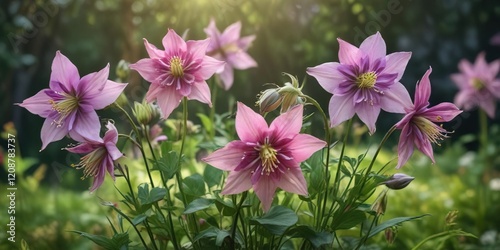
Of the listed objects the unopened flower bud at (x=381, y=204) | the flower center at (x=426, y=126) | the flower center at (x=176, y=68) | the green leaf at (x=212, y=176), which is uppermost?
the flower center at (x=176, y=68)

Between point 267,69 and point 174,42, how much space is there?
2721 mm

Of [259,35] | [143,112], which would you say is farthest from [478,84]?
[143,112]

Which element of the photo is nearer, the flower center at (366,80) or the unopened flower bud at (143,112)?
the flower center at (366,80)

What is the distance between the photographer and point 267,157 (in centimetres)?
101

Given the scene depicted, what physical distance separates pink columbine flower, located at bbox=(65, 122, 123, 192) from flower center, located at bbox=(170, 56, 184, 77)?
0.14m

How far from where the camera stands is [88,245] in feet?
8.82

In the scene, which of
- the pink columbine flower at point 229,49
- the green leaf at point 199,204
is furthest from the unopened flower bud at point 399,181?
the pink columbine flower at point 229,49

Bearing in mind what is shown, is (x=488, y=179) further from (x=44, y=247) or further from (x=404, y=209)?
(x=44, y=247)

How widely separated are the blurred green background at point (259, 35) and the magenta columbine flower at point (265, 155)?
1.85 ft

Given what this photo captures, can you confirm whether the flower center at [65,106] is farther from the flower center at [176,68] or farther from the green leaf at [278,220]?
the green leaf at [278,220]

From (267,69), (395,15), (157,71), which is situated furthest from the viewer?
(395,15)

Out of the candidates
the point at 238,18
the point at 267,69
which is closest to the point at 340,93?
the point at 238,18

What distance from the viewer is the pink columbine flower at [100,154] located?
1072 mm

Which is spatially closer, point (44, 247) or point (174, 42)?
point (174, 42)
